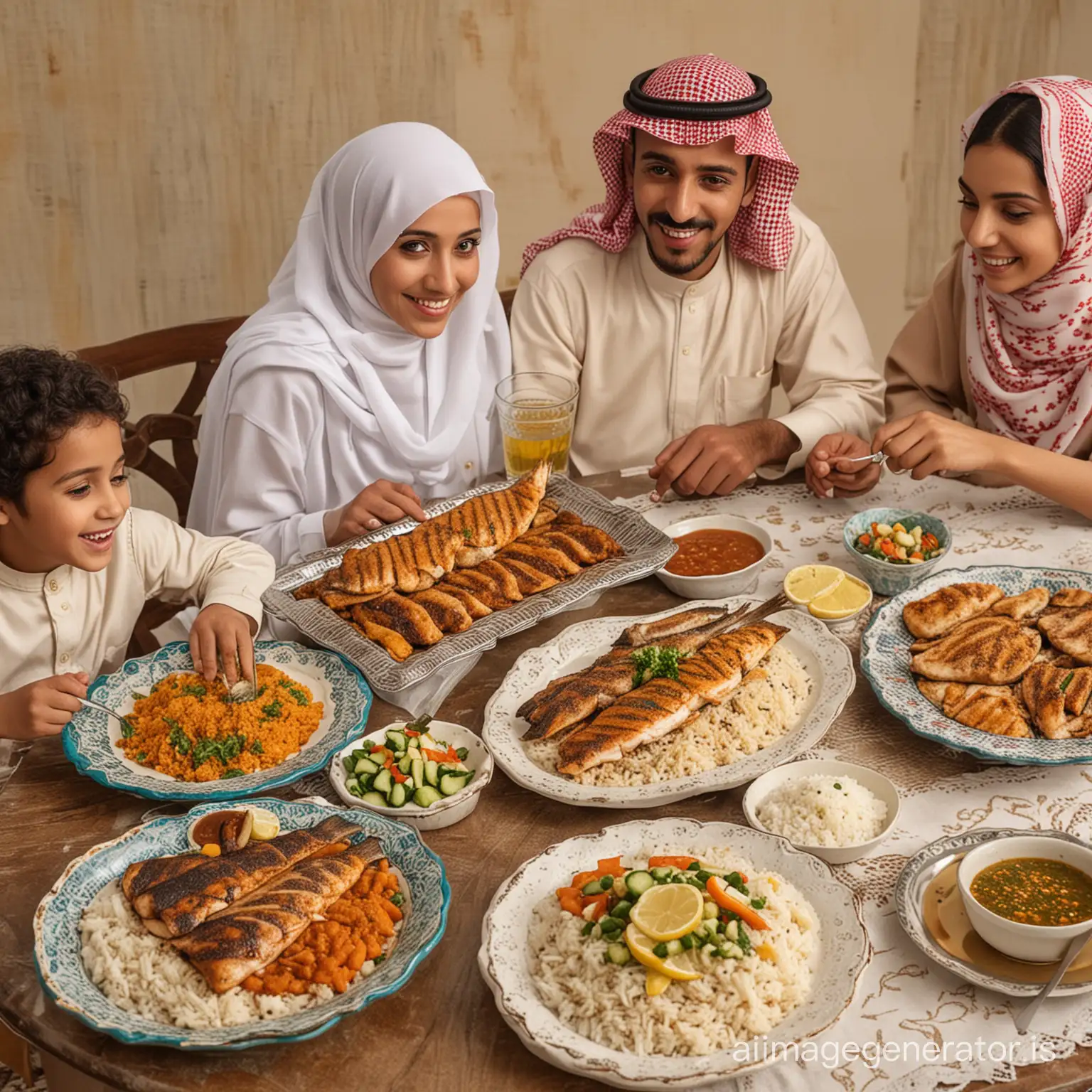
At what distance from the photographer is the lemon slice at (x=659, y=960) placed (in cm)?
179

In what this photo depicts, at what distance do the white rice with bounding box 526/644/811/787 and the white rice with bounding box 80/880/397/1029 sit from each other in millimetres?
654

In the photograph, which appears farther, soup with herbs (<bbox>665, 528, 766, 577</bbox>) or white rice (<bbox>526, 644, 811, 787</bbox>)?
soup with herbs (<bbox>665, 528, 766, 577</bbox>)

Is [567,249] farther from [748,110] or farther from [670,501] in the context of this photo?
[670,501]

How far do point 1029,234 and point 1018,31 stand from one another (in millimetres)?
4434

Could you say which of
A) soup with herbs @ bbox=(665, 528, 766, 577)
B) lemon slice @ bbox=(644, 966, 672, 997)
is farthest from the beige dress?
lemon slice @ bbox=(644, 966, 672, 997)

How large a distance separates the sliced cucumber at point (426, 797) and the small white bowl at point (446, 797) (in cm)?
1

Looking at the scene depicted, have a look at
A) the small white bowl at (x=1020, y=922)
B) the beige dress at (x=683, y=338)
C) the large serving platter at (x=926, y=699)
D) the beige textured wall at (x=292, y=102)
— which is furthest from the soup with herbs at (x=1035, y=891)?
the beige textured wall at (x=292, y=102)

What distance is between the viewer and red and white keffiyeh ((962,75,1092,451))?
333 centimetres

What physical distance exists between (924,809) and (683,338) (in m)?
2.35

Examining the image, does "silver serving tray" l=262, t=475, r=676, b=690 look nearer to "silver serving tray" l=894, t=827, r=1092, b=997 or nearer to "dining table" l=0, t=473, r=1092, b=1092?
"dining table" l=0, t=473, r=1092, b=1092

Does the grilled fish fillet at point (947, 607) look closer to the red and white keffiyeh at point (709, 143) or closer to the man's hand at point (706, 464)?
the man's hand at point (706, 464)

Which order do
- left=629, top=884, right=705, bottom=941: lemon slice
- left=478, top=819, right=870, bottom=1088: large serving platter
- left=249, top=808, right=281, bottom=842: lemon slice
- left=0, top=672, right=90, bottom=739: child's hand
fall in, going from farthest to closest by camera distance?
left=0, top=672, right=90, bottom=739: child's hand < left=249, top=808, right=281, bottom=842: lemon slice < left=629, top=884, right=705, bottom=941: lemon slice < left=478, top=819, right=870, bottom=1088: large serving platter

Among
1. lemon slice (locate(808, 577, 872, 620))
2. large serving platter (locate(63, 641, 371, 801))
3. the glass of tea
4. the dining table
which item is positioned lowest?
the dining table

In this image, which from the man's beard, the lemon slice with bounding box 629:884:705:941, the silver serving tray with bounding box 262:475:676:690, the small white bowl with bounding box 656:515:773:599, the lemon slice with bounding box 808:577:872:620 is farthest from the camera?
the man's beard
